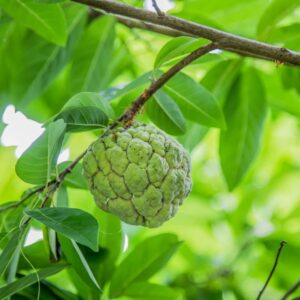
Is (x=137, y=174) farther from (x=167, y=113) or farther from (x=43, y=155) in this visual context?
(x=167, y=113)

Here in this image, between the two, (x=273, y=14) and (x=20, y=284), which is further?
(x=273, y=14)

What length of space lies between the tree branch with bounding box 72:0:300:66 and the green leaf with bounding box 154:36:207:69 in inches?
2.2

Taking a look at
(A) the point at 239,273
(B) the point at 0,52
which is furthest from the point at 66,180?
(A) the point at 239,273

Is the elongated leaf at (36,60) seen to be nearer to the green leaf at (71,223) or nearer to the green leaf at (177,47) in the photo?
the green leaf at (177,47)

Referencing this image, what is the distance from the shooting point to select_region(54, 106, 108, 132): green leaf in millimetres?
1903

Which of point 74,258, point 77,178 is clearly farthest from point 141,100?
point 74,258

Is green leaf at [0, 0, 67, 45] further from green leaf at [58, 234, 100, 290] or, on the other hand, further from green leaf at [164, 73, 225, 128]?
green leaf at [58, 234, 100, 290]

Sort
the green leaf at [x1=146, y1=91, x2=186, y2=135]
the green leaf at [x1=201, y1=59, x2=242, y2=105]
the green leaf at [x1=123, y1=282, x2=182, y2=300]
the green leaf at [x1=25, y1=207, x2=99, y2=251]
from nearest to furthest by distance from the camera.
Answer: the green leaf at [x1=25, y1=207, x2=99, y2=251]
the green leaf at [x1=146, y1=91, x2=186, y2=135]
the green leaf at [x1=123, y1=282, x2=182, y2=300]
the green leaf at [x1=201, y1=59, x2=242, y2=105]

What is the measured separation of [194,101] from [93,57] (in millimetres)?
705

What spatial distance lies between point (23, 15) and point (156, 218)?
812mm

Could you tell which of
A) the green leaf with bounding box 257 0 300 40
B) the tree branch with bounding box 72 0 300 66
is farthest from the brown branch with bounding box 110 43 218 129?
the green leaf with bounding box 257 0 300 40

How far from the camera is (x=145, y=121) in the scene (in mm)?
2396

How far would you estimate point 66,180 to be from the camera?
2.23 meters

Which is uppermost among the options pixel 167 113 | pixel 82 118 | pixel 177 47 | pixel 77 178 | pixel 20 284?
pixel 177 47
